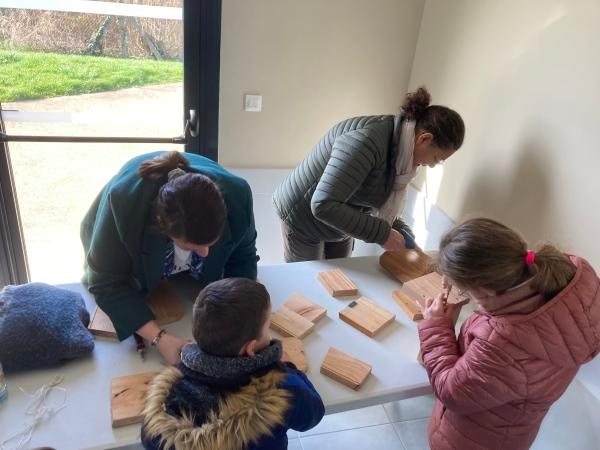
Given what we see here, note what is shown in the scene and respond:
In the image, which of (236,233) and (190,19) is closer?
(236,233)

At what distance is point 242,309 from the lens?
3.10 feet

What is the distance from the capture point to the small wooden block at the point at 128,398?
1.03 meters

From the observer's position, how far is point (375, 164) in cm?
160

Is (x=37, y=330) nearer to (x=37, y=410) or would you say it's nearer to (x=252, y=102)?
(x=37, y=410)

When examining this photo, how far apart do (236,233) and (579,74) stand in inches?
44.0

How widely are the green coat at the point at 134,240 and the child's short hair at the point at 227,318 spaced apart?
0.69 ft

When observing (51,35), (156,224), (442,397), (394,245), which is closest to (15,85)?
(51,35)

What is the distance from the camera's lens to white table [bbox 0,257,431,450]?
101 centimetres

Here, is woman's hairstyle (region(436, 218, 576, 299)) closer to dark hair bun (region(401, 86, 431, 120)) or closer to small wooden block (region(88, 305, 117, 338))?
dark hair bun (region(401, 86, 431, 120))

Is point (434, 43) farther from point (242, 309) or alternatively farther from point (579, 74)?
point (242, 309)

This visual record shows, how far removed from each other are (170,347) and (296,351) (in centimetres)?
33

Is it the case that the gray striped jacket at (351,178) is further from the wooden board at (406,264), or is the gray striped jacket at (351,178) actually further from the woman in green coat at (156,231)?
the woman in green coat at (156,231)

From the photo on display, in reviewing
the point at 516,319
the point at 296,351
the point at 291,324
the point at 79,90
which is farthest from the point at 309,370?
the point at 79,90

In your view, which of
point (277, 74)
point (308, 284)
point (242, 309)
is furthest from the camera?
point (277, 74)
